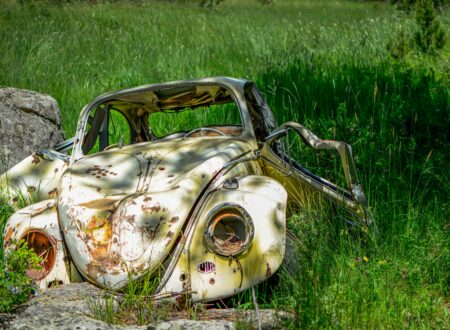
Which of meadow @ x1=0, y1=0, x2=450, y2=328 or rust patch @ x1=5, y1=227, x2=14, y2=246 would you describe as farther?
rust patch @ x1=5, y1=227, x2=14, y2=246

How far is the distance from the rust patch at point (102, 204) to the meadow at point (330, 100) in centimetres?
105

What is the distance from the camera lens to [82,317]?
3.99 meters

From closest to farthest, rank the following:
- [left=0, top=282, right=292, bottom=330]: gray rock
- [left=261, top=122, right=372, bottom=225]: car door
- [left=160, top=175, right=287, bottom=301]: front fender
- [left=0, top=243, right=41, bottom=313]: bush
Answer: [left=0, top=282, right=292, bottom=330]: gray rock → [left=0, top=243, right=41, bottom=313]: bush → [left=160, top=175, right=287, bottom=301]: front fender → [left=261, top=122, right=372, bottom=225]: car door

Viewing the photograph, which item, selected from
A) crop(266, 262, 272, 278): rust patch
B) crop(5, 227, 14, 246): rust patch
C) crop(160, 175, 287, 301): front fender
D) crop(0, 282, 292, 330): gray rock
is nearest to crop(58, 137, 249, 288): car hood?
crop(160, 175, 287, 301): front fender

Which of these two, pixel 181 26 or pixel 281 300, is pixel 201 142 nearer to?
pixel 281 300

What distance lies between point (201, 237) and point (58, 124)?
4.36 metres

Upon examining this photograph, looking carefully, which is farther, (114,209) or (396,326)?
(114,209)

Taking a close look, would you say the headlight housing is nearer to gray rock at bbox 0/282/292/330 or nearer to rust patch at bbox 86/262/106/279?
gray rock at bbox 0/282/292/330

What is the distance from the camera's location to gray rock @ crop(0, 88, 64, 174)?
26.8 feet

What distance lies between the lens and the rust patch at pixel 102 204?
513 cm

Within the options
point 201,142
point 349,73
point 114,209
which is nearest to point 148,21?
point 349,73

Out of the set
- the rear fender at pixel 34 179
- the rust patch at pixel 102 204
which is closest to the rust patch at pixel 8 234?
the rust patch at pixel 102 204

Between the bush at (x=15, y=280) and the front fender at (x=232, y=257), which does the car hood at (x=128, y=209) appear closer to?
the front fender at (x=232, y=257)

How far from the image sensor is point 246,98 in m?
6.55
